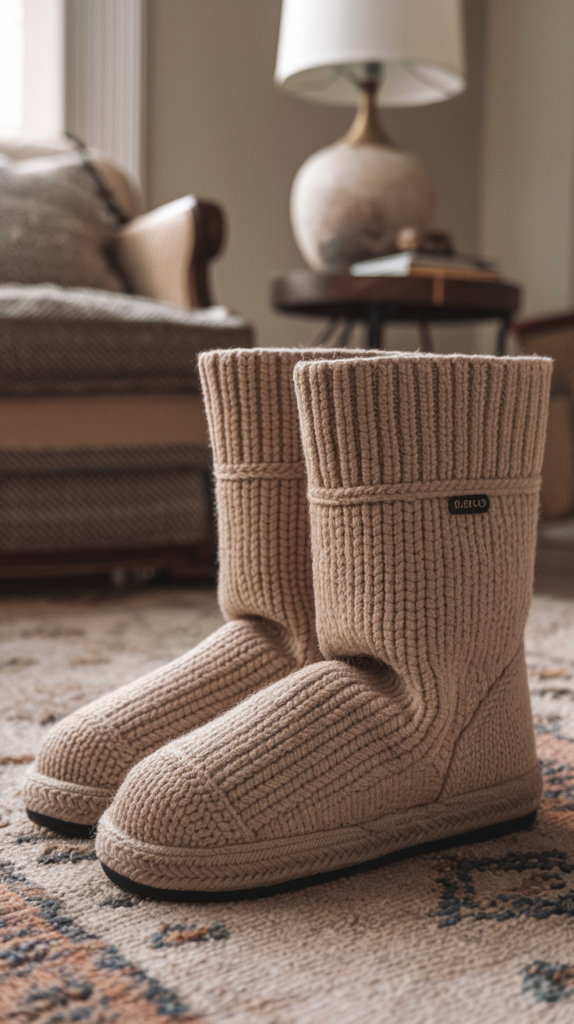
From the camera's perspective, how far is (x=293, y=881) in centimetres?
54

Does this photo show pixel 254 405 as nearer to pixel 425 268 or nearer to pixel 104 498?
pixel 104 498

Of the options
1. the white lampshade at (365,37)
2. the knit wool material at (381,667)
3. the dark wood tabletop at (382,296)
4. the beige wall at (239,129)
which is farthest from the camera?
the beige wall at (239,129)

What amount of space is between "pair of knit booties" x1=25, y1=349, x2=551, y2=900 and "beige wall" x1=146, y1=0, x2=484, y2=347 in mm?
2102

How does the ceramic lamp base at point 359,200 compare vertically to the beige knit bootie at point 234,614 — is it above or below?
above

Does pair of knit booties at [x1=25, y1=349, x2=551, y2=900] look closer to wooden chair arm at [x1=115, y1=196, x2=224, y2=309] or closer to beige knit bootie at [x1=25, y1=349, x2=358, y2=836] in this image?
beige knit bootie at [x1=25, y1=349, x2=358, y2=836]

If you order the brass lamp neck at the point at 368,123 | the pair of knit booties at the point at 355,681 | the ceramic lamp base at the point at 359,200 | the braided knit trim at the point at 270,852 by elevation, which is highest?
the brass lamp neck at the point at 368,123

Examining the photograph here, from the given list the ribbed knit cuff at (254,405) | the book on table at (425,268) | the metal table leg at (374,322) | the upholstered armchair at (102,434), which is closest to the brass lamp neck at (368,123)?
the book on table at (425,268)

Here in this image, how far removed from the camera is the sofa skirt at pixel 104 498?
4.78 feet

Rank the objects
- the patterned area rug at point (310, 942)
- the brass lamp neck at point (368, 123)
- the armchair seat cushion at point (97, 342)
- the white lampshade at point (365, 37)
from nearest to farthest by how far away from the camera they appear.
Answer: the patterned area rug at point (310, 942) → the armchair seat cushion at point (97, 342) → the white lampshade at point (365, 37) → the brass lamp neck at point (368, 123)

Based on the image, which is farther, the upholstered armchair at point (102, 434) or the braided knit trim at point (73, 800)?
the upholstered armchair at point (102, 434)

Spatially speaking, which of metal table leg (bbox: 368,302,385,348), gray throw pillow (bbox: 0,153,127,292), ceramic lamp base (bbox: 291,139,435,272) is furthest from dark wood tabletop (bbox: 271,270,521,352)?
gray throw pillow (bbox: 0,153,127,292)

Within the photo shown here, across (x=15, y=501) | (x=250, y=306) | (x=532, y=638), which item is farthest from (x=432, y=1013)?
(x=250, y=306)

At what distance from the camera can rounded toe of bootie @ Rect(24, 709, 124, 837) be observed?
61 centimetres

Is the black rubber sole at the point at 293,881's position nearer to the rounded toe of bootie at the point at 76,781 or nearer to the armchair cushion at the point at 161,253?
the rounded toe of bootie at the point at 76,781
